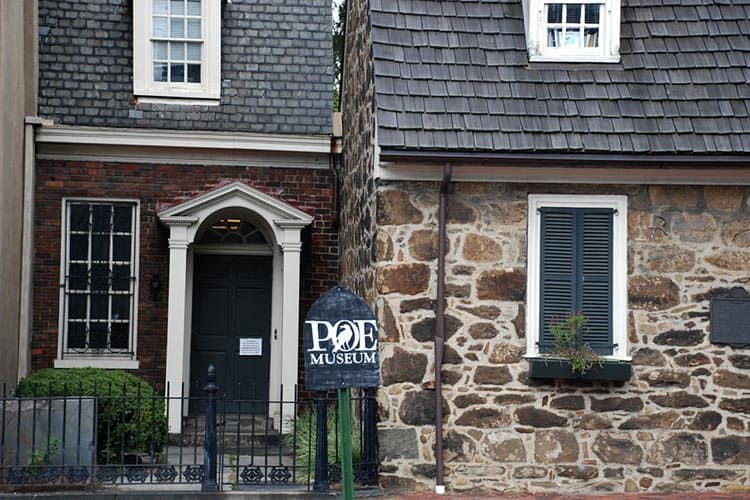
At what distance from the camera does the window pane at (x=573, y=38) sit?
11.5 m

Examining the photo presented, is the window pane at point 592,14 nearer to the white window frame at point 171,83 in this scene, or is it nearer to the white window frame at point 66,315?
the white window frame at point 171,83

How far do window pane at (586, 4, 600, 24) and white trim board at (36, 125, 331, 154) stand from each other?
421cm

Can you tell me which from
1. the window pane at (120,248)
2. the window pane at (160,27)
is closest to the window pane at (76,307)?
the window pane at (120,248)

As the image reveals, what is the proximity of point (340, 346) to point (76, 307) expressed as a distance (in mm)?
7615

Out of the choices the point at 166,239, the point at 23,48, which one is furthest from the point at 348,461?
the point at 23,48

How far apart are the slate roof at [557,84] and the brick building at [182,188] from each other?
3482 millimetres

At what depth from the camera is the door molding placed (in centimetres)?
1374

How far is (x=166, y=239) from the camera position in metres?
14.6

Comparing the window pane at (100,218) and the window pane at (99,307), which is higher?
the window pane at (100,218)

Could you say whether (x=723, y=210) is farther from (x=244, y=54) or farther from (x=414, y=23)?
(x=244, y=54)

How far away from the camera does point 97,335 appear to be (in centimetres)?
1444

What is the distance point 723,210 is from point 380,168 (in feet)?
10.9

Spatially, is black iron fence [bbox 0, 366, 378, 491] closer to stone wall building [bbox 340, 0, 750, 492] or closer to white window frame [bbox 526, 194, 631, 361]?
stone wall building [bbox 340, 0, 750, 492]

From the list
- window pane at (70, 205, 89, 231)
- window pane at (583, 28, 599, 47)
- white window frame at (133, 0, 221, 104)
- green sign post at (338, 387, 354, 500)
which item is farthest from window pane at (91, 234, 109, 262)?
green sign post at (338, 387, 354, 500)
